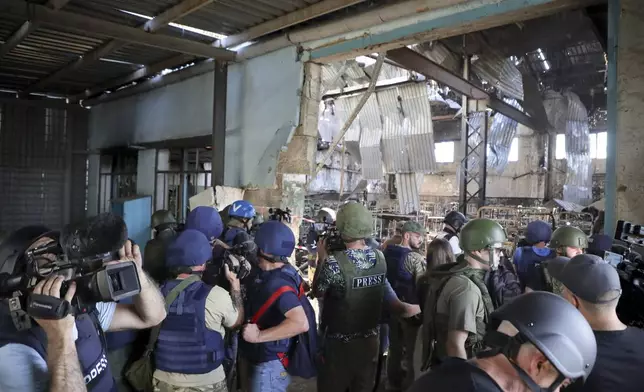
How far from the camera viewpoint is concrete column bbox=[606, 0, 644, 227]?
11.9ft

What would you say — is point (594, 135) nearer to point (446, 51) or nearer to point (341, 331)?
point (446, 51)

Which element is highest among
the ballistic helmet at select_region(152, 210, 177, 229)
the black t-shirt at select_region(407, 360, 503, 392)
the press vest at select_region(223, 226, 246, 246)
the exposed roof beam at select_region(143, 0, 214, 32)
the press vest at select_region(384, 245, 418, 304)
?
the exposed roof beam at select_region(143, 0, 214, 32)

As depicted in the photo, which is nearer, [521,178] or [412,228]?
[412,228]

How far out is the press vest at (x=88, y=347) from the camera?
1.57 m

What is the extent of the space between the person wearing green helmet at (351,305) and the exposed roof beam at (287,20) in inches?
110

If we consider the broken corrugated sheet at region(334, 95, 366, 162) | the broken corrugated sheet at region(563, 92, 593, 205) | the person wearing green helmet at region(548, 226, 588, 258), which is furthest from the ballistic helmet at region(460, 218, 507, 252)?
the broken corrugated sheet at region(563, 92, 593, 205)

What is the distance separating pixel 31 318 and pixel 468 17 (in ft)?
14.6

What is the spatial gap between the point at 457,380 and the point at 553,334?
1.13 ft

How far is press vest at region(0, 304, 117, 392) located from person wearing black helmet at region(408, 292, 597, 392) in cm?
134

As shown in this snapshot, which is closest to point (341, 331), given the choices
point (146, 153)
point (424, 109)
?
point (146, 153)

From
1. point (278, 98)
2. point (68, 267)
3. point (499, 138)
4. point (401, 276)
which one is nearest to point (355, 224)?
point (401, 276)

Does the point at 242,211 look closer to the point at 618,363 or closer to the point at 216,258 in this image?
the point at 216,258

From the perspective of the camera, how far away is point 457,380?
135 cm

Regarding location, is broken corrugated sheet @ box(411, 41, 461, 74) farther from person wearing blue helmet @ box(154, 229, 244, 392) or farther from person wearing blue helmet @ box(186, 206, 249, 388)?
person wearing blue helmet @ box(154, 229, 244, 392)
